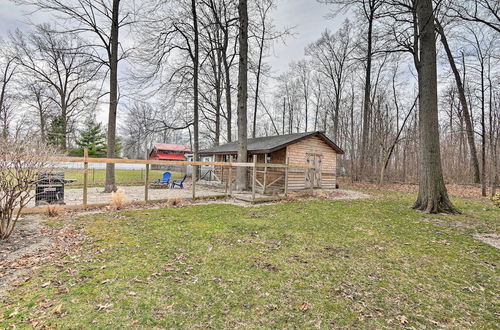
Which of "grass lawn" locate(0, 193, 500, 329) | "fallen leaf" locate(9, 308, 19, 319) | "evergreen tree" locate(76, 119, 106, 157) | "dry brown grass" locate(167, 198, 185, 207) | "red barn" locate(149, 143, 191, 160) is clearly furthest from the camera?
"red barn" locate(149, 143, 191, 160)

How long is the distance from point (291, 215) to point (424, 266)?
3941 mm

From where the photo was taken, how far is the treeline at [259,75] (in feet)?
34.4

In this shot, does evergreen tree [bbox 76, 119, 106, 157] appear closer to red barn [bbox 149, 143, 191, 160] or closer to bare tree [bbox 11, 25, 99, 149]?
bare tree [bbox 11, 25, 99, 149]

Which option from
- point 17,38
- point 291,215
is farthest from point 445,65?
point 17,38

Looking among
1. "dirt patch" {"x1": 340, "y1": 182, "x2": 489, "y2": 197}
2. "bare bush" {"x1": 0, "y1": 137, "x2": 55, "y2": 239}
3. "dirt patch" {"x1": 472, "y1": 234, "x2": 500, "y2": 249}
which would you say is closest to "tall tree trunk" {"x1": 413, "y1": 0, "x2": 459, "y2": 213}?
"dirt patch" {"x1": 472, "y1": 234, "x2": 500, "y2": 249}

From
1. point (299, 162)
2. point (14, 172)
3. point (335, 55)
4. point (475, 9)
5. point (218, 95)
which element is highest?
point (335, 55)

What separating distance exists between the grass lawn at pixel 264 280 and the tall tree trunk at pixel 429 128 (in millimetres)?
2549

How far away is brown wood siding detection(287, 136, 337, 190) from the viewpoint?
14027 millimetres

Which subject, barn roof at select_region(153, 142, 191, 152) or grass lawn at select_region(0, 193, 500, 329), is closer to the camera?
grass lawn at select_region(0, 193, 500, 329)

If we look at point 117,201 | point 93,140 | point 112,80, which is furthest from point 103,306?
point 93,140

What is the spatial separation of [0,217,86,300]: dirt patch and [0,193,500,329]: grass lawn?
0.20m

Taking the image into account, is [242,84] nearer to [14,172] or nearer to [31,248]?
[14,172]

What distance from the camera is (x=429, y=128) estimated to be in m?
8.12

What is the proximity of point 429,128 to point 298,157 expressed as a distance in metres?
7.07
